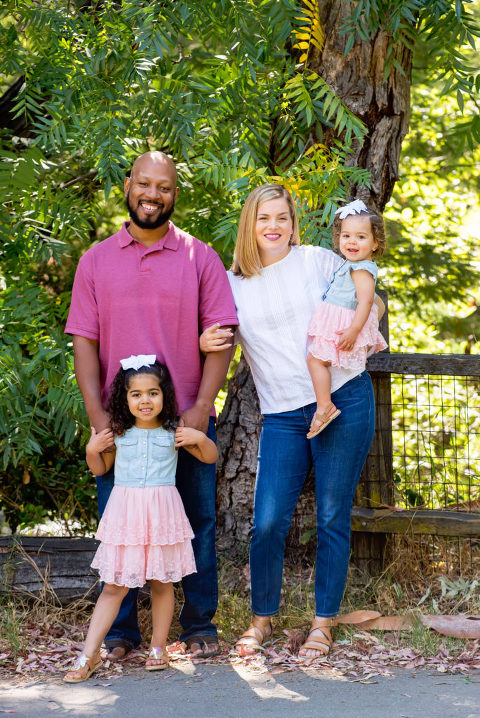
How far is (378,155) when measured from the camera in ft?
16.8

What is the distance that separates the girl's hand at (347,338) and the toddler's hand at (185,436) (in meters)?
0.75

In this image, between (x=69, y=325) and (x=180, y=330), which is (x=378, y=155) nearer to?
(x=180, y=330)

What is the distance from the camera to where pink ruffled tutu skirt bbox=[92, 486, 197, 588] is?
3674 millimetres

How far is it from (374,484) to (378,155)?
196 centimetres

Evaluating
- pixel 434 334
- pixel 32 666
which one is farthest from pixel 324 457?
pixel 434 334

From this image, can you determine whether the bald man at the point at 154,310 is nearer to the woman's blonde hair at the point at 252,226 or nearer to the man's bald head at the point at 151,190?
the man's bald head at the point at 151,190

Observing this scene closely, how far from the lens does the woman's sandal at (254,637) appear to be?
394cm

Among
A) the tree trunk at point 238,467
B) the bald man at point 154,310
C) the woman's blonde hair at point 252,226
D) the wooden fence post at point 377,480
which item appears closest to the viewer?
the bald man at point 154,310

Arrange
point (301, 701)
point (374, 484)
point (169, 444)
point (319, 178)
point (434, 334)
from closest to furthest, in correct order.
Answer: point (301, 701), point (169, 444), point (319, 178), point (374, 484), point (434, 334)

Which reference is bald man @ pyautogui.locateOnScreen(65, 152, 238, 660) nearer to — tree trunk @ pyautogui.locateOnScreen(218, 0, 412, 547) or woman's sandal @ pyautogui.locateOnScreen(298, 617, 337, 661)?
woman's sandal @ pyautogui.locateOnScreen(298, 617, 337, 661)

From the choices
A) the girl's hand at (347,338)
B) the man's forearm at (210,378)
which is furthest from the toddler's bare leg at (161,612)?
the girl's hand at (347,338)

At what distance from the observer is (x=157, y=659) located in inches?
148

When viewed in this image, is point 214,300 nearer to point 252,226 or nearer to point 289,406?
point 252,226

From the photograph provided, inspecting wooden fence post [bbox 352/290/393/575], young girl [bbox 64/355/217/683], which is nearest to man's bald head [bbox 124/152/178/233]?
young girl [bbox 64/355/217/683]
